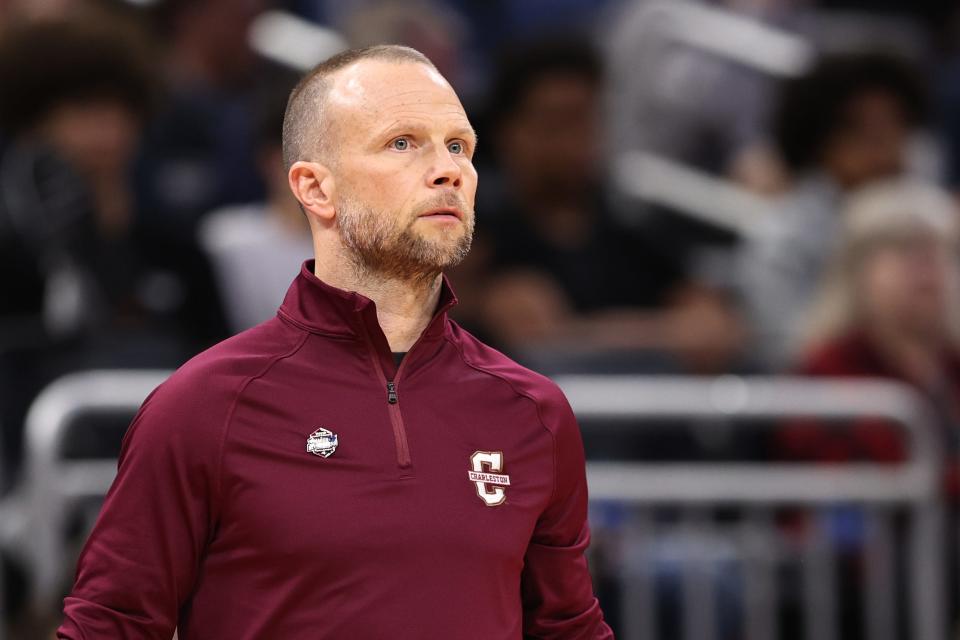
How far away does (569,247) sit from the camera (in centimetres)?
674

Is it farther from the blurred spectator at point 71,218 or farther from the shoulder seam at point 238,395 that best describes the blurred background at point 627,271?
the shoulder seam at point 238,395

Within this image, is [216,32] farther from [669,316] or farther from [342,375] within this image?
[342,375]

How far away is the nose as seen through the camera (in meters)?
2.27

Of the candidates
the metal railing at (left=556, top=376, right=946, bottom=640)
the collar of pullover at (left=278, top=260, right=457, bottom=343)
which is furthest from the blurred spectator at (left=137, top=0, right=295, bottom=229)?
the collar of pullover at (left=278, top=260, right=457, bottom=343)

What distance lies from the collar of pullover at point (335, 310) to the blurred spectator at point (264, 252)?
3.71 meters

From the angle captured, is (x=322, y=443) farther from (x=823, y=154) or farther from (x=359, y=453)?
(x=823, y=154)

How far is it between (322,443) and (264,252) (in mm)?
4027

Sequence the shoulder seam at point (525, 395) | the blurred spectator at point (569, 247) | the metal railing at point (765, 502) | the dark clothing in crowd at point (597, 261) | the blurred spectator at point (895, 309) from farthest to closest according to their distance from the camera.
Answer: the dark clothing in crowd at point (597, 261), the blurred spectator at point (569, 247), the blurred spectator at point (895, 309), the metal railing at point (765, 502), the shoulder seam at point (525, 395)

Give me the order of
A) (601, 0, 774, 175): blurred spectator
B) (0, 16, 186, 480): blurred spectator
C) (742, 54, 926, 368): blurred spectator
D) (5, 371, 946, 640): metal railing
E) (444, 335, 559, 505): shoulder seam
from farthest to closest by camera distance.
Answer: (601, 0, 774, 175): blurred spectator → (742, 54, 926, 368): blurred spectator → (0, 16, 186, 480): blurred spectator → (5, 371, 946, 640): metal railing → (444, 335, 559, 505): shoulder seam

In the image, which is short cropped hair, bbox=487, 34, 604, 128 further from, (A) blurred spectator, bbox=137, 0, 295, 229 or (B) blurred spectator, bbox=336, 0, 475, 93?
(A) blurred spectator, bbox=137, 0, 295, 229

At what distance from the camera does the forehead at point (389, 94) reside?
2.27 metres

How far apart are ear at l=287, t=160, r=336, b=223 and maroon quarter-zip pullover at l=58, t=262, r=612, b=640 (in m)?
0.11

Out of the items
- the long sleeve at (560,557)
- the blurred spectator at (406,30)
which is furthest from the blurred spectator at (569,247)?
the long sleeve at (560,557)

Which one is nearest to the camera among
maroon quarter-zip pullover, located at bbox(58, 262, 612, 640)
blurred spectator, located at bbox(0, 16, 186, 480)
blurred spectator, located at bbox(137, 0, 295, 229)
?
maroon quarter-zip pullover, located at bbox(58, 262, 612, 640)
